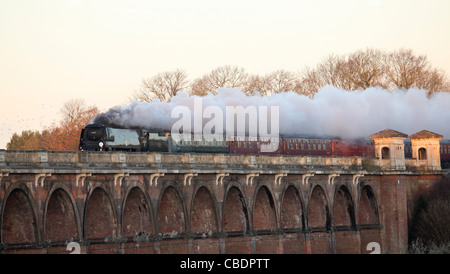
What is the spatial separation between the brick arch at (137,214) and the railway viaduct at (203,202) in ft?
0.21

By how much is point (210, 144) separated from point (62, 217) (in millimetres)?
18911

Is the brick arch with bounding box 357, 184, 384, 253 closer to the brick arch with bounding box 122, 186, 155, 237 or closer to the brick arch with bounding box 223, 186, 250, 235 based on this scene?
the brick arch with bounding box 223, 186, 250, 235

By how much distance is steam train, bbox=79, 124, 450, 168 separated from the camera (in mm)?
62594

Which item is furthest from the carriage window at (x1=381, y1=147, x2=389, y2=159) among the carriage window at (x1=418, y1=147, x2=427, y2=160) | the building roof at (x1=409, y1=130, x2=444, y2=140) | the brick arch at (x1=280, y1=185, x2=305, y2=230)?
the brick arch at (x1=280, y1=185, x2=305, y2=230)

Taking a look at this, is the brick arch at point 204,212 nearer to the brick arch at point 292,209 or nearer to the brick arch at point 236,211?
the brick arch at point 236,211

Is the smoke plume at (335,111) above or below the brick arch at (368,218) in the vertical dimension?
above

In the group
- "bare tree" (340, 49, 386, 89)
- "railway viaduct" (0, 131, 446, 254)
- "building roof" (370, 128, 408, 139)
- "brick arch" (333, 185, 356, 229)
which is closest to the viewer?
"railway viaduct" (0, 131, 446, 254)

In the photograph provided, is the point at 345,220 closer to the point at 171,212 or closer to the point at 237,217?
the point at 237,217

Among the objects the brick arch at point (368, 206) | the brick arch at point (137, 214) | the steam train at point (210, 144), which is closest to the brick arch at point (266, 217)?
the steam train at point (210, 144)

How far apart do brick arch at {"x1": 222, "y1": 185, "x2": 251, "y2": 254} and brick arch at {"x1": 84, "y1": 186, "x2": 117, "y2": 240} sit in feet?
37.9

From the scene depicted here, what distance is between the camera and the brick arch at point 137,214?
60344mm

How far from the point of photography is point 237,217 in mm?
68688
